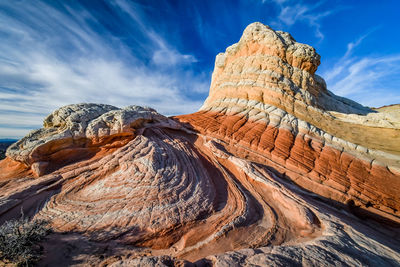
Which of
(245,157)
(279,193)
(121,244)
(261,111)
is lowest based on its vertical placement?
(121,244)

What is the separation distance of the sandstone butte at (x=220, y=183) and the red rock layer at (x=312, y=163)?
2.2 inches

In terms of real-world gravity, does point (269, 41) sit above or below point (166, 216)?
above

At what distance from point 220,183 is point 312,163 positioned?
16.4 feet

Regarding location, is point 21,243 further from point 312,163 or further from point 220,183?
point 312,163

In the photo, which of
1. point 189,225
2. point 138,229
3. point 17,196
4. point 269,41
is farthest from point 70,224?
point 269,41

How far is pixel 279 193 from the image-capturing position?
19.9 ft

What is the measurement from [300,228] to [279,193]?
52.7 inches

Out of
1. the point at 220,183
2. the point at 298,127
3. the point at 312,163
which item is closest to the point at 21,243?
the point at 220,183

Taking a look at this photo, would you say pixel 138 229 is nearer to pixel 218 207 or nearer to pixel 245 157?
pixel 218 207

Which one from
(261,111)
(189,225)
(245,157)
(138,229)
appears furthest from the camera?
(261,111)

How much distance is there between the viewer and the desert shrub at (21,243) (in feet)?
10.5

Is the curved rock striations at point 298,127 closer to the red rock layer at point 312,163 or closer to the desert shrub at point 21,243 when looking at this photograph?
the red rock layer at point 312,163

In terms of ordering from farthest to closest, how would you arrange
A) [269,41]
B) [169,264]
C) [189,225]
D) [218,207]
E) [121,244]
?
[269,41]
[218,207]
[189,225]
[121,244]
[169,264]

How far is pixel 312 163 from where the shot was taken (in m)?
7.96
